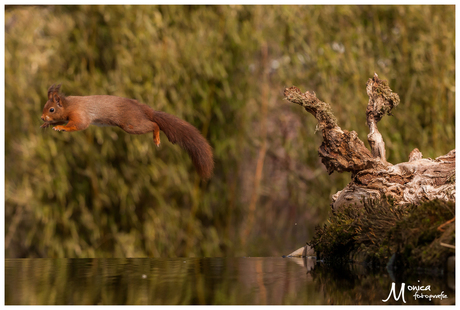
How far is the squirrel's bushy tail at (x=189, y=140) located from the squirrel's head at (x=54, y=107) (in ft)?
0.57

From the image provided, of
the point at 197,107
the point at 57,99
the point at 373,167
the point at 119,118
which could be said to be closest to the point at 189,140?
the point at 119,118

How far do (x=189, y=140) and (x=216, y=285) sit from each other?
29 cm

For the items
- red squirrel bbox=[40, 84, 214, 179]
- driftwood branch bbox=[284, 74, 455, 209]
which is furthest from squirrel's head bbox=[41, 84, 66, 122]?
driftwood branch bbox=[284, 74, 455, 209]

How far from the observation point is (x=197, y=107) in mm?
2727

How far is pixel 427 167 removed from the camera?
1437 millimetres

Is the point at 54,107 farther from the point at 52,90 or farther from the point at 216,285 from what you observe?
the point at 216,285

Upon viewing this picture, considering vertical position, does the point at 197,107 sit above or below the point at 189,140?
above

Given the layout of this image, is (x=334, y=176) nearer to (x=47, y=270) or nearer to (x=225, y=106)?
(x=225, y=106)

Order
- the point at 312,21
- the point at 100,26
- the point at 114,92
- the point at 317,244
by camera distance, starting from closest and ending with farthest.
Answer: the point at 317,244 < the point at 114,92 < the point at 100,26 < the point at 312,21

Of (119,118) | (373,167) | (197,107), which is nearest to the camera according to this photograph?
(119,118)

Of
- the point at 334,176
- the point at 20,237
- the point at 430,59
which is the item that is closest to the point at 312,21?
the point at 430,59

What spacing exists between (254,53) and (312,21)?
1.24ft

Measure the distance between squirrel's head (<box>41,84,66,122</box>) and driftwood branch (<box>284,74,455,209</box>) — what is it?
635 millimetres

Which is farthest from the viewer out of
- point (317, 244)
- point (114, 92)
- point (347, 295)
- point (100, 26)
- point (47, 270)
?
point (100, 26)
